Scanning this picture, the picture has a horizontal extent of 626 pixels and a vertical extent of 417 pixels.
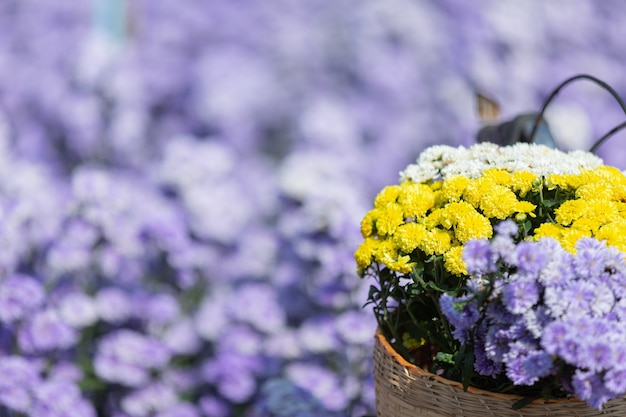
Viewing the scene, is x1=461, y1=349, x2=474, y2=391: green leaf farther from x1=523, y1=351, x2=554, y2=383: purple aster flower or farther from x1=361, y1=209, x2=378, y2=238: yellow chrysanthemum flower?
x1=361, y1=209, x2=378, y2=238: yellow chrysanthemum flower

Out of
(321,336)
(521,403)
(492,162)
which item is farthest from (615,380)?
(321,336)

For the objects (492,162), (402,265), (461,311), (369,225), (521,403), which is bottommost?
(521,403)

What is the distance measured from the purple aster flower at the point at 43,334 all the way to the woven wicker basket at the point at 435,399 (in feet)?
3.12

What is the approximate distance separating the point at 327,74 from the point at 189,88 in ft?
2.68

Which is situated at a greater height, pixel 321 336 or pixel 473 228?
pixel 321 336

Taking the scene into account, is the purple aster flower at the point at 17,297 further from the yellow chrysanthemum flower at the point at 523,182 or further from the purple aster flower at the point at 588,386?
the purple aster flower at the point at 588,386

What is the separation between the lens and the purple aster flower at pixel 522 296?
35.7 inches

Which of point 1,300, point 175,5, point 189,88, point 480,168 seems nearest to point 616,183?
point 480,168

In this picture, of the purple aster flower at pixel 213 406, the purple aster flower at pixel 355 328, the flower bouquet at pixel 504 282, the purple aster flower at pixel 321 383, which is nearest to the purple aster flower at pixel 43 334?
the purple aster flower at pixel 213 406

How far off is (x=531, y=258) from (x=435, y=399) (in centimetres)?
28

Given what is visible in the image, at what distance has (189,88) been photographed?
12.8 feet

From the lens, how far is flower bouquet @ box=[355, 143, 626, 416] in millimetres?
899

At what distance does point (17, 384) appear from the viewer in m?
1.65

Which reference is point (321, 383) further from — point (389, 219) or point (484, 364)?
point (484, 364)
